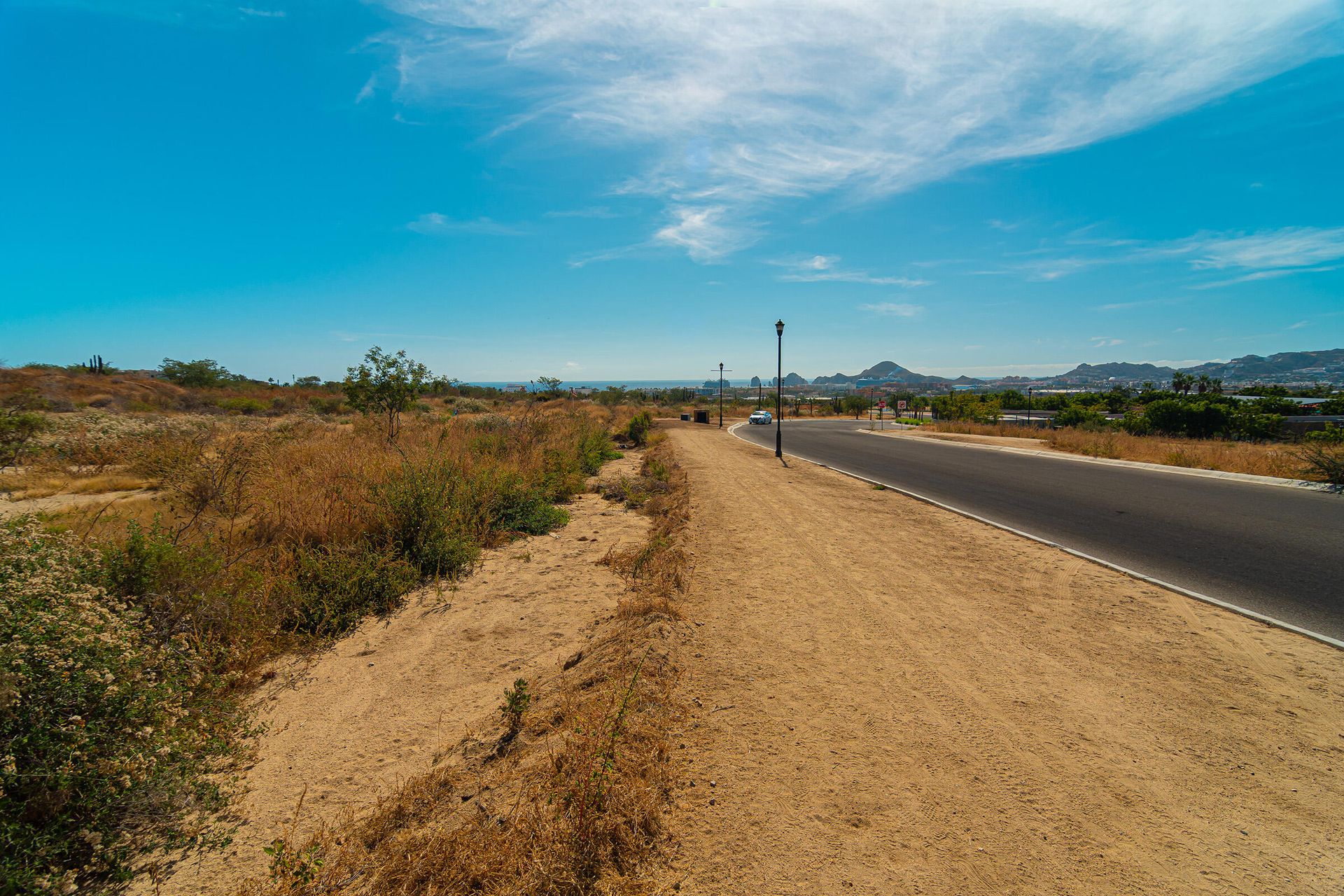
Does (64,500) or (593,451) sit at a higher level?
(593,451)

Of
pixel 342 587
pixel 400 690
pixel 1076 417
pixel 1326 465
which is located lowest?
pixel 400 690

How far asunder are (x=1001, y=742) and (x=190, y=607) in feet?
21.2

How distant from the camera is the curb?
11.1 meters

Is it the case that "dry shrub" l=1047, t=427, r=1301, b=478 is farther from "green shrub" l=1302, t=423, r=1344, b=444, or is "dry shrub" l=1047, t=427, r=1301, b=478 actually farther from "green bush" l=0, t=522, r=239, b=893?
"green bush" l=0, t=522, r=239, b=893

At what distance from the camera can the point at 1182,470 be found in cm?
1385

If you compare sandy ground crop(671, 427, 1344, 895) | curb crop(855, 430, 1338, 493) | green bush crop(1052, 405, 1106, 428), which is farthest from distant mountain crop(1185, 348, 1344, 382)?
sandy ground crop(671, 427, 1344, 895)

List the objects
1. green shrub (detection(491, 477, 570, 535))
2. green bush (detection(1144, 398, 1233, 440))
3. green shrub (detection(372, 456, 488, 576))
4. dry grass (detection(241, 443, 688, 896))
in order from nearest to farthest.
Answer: dry grass (detection(241, 443, 688, 896)) → green shrub (detection(372, 456, 488, 576)) → green shrub (detection(491, 477, 570, 535)) → green bush (detection(1144, 398, 1233, 440))

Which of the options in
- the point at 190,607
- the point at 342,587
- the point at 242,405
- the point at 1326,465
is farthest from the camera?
the point at 242,405

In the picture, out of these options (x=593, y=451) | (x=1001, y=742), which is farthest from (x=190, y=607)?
(x=593, y=451)

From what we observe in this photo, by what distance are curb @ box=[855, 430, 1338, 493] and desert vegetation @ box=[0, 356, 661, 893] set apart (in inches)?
570

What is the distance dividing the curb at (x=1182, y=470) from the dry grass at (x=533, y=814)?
15.4m

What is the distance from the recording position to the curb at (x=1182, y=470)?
11.1 meters

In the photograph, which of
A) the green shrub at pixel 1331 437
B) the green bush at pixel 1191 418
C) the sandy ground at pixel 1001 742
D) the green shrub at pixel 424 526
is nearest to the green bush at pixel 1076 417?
the green bush at pixel 1191 418

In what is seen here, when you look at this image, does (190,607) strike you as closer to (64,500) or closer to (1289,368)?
(64,500)
